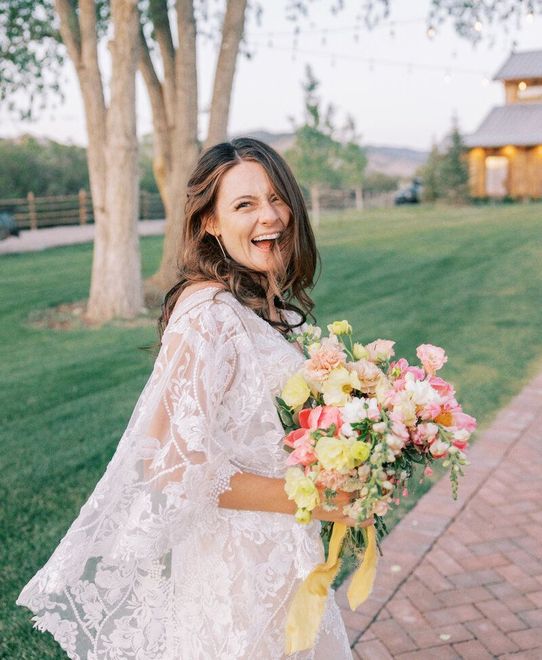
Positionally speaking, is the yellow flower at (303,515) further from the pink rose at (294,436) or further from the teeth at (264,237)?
the teeth at (264,237)

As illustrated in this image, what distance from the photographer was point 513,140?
35906 millimetres

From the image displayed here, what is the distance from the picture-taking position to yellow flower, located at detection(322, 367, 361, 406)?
1.76 meters

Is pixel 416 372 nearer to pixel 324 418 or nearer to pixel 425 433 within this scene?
pixel 425 433

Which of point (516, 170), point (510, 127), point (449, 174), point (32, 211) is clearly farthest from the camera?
point (510, 127)

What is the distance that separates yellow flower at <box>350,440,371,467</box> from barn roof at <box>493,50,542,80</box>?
4049cm

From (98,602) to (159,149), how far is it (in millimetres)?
10383

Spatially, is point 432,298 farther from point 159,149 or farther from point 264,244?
point 264,244

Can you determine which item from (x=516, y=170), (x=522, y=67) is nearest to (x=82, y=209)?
A: (x=516, y=170)

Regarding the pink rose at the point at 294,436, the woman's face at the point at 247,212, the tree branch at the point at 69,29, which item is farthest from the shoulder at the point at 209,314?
the tree branch at the point at 69,29

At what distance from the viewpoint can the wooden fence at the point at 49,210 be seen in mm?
26130

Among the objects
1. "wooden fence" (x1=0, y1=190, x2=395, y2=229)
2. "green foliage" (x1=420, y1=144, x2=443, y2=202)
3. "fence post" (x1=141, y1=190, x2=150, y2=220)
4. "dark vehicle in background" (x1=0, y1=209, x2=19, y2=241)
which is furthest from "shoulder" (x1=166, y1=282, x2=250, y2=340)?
"green foliage" (x1=420, y1=144, x2=443, y2=202)

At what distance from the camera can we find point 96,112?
10188mm

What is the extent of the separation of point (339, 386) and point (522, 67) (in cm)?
4128

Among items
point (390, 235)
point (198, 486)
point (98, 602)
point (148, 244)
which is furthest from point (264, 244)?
point (148, 244)
